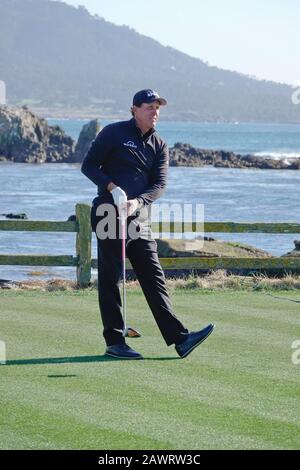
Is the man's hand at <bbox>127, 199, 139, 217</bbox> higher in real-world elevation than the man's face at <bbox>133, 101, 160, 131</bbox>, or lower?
lower

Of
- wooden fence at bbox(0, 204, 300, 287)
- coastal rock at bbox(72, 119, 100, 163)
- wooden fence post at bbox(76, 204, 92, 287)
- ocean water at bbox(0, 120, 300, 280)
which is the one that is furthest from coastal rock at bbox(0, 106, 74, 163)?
wooden fence post at bbox(76, 204, 92, 287)

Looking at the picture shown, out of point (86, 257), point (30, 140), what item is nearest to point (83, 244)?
point (86, 257)

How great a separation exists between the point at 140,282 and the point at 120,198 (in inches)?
29.3

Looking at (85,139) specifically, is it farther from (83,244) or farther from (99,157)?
(99,157)

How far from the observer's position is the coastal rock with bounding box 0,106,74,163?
354 feet

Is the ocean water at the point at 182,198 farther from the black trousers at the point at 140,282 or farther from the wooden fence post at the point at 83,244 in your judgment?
the black trousers at the point at 140,282

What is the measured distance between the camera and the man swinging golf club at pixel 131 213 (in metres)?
9.78

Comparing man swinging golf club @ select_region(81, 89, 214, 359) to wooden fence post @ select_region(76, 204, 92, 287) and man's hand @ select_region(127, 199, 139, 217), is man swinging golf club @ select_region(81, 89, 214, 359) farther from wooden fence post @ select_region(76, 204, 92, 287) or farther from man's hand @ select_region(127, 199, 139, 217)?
wooden fence post @ select_region(76, 204, 92, 287)

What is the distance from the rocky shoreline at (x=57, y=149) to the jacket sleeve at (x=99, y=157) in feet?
281

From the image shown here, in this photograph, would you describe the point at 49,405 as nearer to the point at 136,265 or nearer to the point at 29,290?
the point at 136,265

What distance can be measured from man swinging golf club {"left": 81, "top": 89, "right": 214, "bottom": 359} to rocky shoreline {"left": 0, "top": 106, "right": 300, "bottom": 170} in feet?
281

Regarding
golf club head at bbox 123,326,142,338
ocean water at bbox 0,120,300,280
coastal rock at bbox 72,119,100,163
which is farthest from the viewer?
coastal rock at bbox 72,119,100,163
